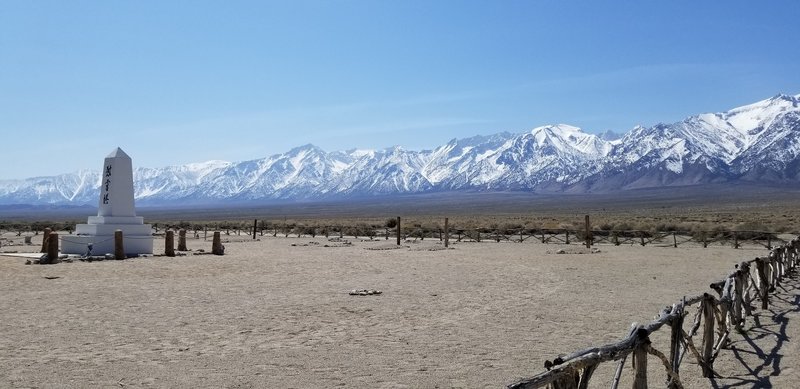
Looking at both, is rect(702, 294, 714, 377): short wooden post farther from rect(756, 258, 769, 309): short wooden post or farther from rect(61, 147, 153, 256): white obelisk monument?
rect(61, 147, 153, 256): white obelisk monument

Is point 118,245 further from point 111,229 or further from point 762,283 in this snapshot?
point 762,283

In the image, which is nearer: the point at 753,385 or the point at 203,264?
the point at 753,385

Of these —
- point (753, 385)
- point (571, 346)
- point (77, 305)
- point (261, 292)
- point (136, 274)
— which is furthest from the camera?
point (136, 274)

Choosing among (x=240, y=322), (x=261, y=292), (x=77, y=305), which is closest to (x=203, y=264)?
(x=261, y=292)

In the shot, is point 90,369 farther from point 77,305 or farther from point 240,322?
point 77,305

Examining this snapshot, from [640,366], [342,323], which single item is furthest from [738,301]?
[342,323]

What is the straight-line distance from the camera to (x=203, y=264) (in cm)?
2177

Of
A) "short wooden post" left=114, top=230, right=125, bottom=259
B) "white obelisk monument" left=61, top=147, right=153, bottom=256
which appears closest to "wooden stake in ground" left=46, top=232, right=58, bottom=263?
"short wooden post" left=114, top=230, right=125, bottom=259

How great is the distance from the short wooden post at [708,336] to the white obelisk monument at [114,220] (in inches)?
810

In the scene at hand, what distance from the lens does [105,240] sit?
954 inches

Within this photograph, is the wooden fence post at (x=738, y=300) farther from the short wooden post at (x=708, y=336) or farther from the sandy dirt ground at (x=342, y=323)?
the short wooden post at (x=708, y=336)

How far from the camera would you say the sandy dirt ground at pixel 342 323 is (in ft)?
26.1

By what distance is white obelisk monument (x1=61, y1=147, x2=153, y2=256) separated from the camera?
2422 cm

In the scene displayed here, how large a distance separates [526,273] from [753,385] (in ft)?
37.4
